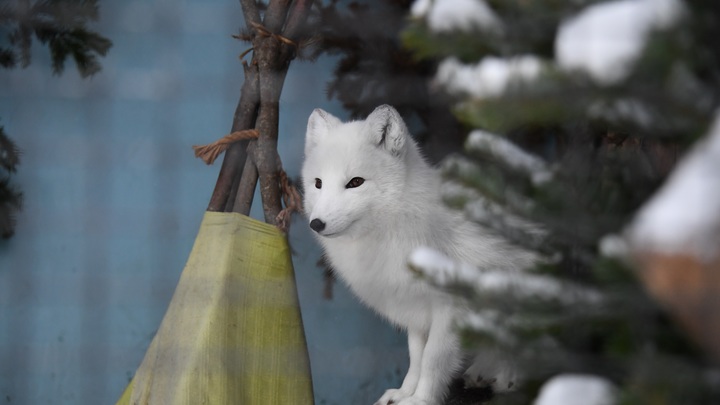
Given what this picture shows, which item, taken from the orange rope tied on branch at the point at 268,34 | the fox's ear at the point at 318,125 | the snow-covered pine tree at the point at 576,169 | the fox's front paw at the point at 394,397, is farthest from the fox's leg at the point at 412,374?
the snow-covered pine tree at the point at 576,169

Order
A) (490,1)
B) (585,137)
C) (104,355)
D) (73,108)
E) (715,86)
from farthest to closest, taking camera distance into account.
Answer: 1. (73,108)
2. (104,355)
3. (585,137)
4. (490,1)
5. (715,86)

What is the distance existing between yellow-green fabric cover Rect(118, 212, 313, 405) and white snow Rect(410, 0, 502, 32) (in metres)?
0.93

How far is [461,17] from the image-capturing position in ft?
2.04

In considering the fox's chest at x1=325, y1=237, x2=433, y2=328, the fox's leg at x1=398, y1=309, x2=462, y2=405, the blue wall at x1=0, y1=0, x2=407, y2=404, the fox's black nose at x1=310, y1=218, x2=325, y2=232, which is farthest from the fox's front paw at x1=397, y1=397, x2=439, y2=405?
the blue wall at x1=0, y1=0, x2=407, y2=404

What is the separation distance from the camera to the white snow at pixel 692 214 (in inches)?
18.0

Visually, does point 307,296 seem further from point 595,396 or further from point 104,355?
point 595,396

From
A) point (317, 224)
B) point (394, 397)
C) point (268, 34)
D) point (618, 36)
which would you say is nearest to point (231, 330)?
point (317, 224)

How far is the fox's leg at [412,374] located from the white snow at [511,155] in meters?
0.92

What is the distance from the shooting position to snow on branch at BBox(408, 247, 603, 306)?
64 cm

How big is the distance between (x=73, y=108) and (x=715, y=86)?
1721 millimetres

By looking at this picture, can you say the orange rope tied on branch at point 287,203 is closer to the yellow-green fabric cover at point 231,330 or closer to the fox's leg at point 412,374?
the yellow-green fabric cover at point 231,330

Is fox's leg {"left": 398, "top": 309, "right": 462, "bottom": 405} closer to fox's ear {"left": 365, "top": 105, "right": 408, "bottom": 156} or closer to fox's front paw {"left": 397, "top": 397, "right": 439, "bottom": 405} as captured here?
fox's front paw {"left": 397, "top": 397, "right": 439, "bottom": 405}

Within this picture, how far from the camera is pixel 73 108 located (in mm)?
1979

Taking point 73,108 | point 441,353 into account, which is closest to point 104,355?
point 73,108
